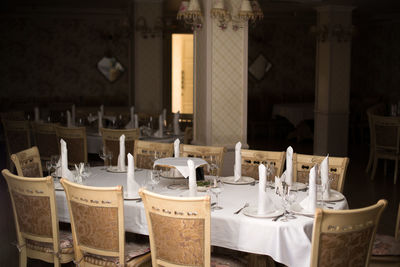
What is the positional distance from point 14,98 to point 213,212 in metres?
10.5

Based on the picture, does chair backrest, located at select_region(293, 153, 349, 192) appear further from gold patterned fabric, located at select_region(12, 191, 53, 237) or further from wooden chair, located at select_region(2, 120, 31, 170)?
wooden chair, located at select_region(2, 120, 31, 170)

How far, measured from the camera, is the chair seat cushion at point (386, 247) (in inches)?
129

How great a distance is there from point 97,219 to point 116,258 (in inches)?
11.6

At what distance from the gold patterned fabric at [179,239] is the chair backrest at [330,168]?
1.47 meters

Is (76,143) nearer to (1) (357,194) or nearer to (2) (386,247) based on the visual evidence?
(1) (357,194)

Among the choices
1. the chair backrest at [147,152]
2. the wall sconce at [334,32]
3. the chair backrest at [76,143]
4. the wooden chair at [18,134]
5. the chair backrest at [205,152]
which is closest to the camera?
the chair backrest at [205,152]

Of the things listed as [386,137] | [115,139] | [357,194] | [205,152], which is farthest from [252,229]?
[386,137]

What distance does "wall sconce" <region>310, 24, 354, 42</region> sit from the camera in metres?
9.35

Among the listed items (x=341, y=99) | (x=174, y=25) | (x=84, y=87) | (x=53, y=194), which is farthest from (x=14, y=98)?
(x=53, y=194)

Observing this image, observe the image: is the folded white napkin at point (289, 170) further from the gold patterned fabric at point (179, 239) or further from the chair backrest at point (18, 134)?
the chair backrest at point (18, 134)

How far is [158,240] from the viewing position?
9.89ft

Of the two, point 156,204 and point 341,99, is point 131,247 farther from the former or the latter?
point 341,99

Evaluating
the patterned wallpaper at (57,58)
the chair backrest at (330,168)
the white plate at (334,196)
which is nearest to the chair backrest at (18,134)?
the chair backrest at (330,168)

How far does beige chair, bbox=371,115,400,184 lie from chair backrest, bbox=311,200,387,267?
15.9ft
